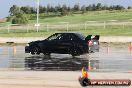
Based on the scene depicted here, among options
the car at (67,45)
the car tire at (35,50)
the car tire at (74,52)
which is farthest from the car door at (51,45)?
the car tire at (74,52)

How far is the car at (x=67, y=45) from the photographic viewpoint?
29234mm

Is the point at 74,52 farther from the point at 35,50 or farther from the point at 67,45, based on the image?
the point at 35,50

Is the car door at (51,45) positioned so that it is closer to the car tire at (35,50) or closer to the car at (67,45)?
the car at (67,45)

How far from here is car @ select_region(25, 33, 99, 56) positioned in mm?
29234

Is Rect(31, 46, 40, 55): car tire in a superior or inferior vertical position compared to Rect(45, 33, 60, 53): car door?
inferior

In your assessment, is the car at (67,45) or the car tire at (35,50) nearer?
the car at (67,45)

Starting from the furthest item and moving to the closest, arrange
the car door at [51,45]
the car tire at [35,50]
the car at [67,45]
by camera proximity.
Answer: the car tire at [35,50] < the car door at [51,45] < the car at [67,45]

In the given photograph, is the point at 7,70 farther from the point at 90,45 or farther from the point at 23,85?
the point at 90,45

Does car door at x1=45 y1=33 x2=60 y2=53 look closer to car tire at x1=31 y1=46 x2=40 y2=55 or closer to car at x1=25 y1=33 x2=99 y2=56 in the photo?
car at x1=25 y1=33 x2=99 y2=56

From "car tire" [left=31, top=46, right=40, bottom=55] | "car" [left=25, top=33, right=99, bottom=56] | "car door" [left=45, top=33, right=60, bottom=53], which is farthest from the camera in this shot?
"car tire" [left=31, top=46, right=40, bottom=55]

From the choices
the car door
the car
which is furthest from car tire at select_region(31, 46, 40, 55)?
the car door

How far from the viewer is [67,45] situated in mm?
29797

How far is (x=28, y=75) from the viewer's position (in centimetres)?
1883

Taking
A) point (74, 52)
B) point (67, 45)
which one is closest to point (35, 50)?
point (67, 45)
